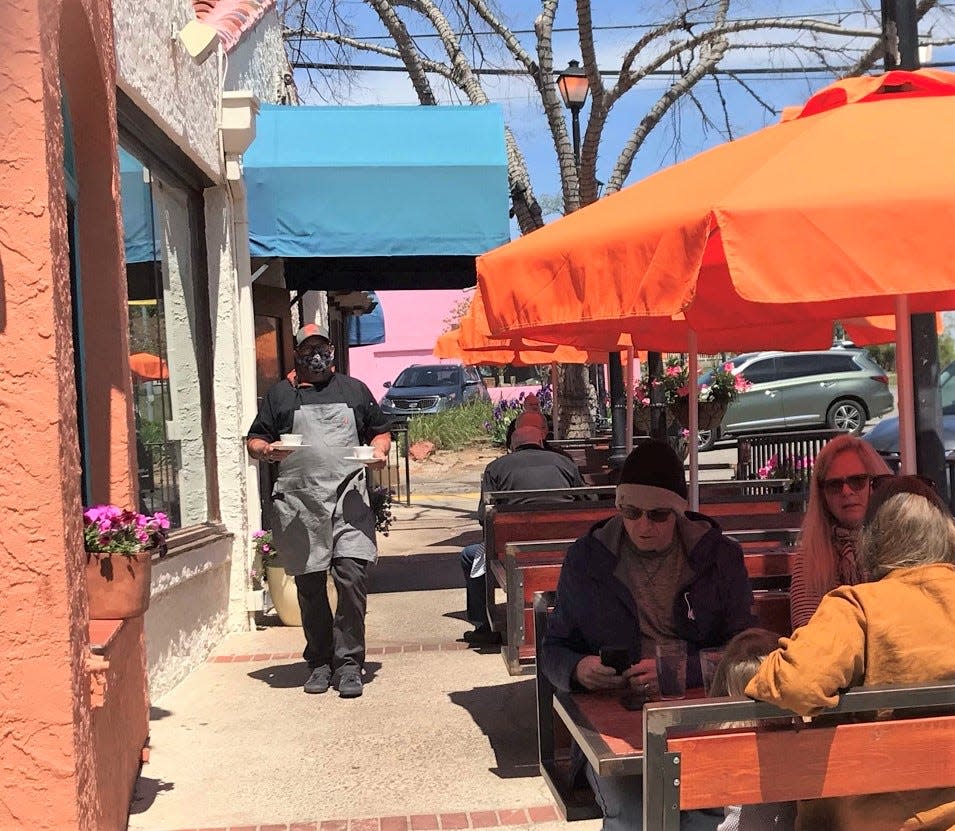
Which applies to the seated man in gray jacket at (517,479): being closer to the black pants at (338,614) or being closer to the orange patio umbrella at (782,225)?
the black pants at (338,614)

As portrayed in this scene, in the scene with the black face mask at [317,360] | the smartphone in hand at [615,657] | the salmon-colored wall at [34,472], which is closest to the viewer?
the smartphone in hand at [615,657]

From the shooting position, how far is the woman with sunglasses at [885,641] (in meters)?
2.39

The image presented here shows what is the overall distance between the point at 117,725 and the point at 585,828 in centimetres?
175

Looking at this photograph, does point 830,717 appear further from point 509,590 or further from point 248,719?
point 248,719

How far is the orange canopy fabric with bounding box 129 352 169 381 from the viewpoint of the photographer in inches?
241

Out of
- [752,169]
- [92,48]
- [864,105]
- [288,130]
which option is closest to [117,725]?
[92,48]

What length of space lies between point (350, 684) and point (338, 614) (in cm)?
37

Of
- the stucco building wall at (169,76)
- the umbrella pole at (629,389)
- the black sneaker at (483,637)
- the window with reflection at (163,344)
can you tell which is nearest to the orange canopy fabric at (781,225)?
the stucco building wall at (169,76)

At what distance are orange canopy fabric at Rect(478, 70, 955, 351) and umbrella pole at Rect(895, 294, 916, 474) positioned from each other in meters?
0.98

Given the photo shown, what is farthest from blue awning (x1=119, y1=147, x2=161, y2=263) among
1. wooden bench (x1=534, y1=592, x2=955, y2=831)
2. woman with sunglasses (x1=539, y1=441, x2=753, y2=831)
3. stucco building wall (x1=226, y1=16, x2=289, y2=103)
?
wooden bench (x1=534, y1=592, x2=955, y2=831)

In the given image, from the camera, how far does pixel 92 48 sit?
14.0 ft

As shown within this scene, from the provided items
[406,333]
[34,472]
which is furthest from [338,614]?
[406,333]

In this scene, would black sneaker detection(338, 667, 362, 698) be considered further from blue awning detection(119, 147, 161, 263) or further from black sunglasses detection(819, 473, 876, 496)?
black sunglasses detection(819, 473, 876, 496)

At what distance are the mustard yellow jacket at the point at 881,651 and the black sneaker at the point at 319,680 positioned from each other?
390cm
